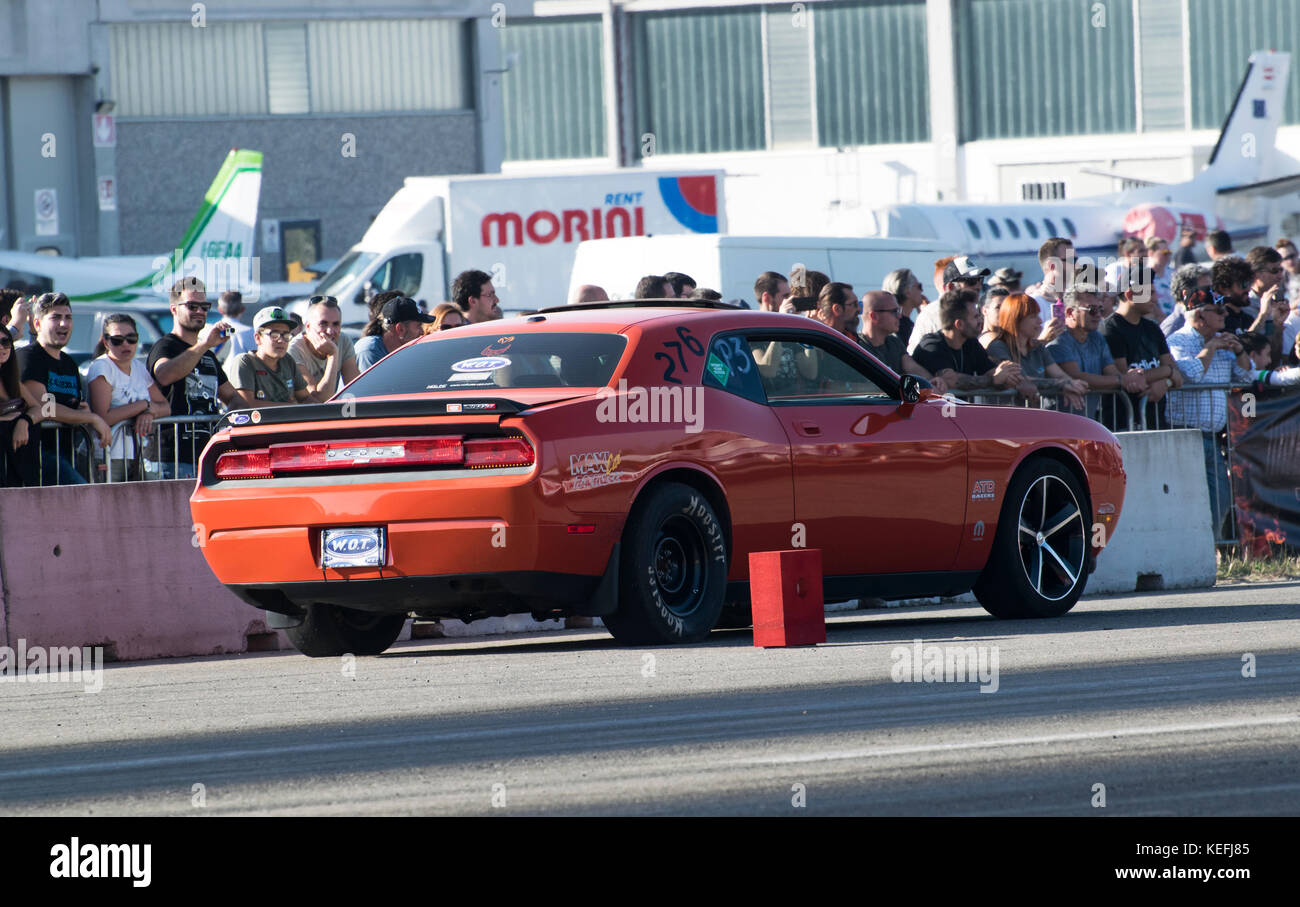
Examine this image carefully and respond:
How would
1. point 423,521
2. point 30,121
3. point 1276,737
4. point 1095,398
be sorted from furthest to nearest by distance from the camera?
point 30,121 < point 1095,398 < point 423,521 < point 1276,737

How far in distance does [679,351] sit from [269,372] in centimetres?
374

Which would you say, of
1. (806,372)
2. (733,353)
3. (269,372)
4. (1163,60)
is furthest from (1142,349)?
(1163,60)

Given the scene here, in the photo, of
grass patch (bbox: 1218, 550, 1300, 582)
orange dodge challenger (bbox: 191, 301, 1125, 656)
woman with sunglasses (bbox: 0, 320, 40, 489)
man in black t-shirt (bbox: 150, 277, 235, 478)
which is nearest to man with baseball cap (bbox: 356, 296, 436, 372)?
man in black t-shirt (bbox: 150, 277, 235, 478)

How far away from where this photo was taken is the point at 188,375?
45.0ft

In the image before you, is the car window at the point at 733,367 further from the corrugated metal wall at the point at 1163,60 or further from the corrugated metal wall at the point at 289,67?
the corrugated metal wall at the point at 1163,60

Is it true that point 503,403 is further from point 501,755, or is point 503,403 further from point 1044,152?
point 1044,152

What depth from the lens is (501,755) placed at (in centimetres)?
724

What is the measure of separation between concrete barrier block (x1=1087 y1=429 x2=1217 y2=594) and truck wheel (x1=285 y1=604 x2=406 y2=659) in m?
5.48

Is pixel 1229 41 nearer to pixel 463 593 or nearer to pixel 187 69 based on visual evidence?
pixel 187 69

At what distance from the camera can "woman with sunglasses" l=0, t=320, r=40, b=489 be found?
12.2 metres

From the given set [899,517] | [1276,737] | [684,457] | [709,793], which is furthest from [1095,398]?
[709,793]

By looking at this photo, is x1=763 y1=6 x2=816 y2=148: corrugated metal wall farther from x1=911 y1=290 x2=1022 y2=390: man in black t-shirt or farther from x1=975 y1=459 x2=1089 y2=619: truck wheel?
x1=975 y1=459 x2=1089 y2=619: truck wheel

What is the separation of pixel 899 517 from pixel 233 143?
37.0 metres

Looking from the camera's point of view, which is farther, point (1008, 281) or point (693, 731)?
point (1008, 281)
